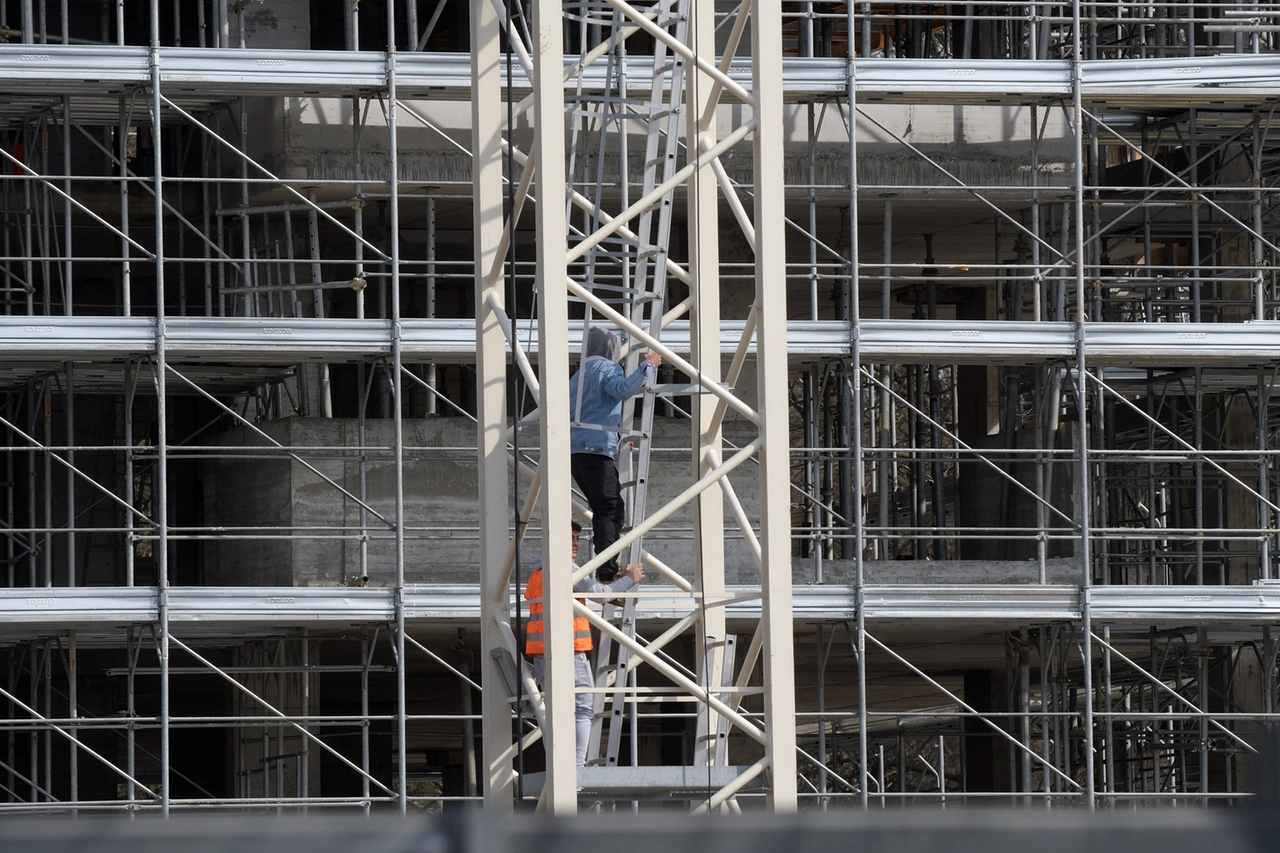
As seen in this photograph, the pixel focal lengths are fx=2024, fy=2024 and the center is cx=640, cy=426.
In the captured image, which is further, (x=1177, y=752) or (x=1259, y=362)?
(x=1177, y=752)

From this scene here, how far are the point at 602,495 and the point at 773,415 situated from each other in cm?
120

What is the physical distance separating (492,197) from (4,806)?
8827 mm

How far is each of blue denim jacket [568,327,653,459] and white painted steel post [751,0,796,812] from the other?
764mm

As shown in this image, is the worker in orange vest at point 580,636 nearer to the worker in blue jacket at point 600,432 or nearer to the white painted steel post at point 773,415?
the worker in blue jacket at point 600,432

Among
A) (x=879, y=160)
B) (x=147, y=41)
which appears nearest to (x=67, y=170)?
(x=147, y=41)

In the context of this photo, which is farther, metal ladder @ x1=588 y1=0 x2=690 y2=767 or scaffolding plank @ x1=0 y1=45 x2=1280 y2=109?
scaffolding plank @ x1=0 y1=45 x2=1280 y2=109

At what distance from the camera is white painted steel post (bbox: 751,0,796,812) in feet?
38.1

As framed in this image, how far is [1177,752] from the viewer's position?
22.0 metres

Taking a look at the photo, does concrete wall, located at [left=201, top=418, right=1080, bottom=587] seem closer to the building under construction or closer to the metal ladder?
the building under construction

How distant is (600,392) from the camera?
40.2 ft

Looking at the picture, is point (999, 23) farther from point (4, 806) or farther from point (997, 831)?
point (997, 831)

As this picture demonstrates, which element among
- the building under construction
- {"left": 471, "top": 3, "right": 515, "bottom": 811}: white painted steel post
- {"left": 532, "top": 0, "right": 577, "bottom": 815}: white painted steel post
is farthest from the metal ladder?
{"left": 532, "top": 0, "right": 577, "bottom": 815}: white painted steel post

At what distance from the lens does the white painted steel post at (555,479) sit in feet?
36.1

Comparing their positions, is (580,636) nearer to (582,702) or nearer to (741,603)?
(582,702)
